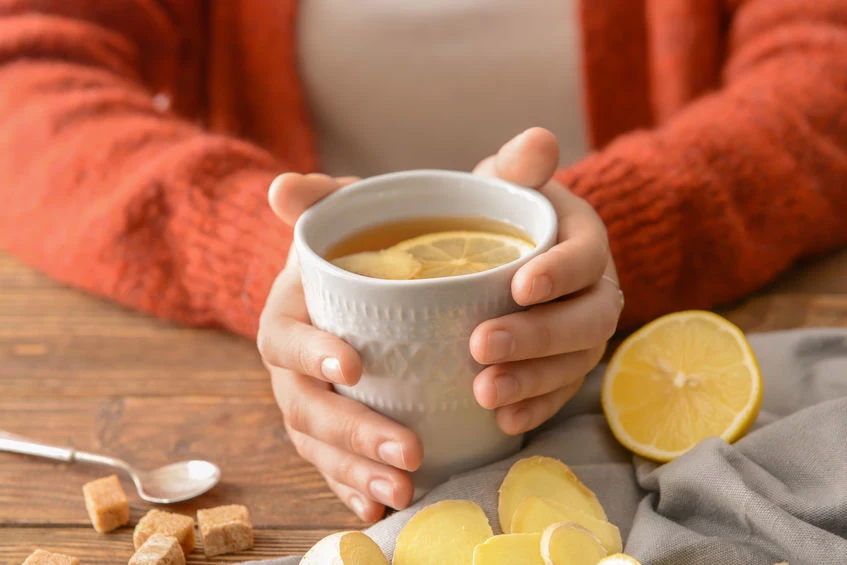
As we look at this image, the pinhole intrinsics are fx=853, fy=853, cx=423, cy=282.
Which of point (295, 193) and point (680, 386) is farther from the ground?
point (295, 193)

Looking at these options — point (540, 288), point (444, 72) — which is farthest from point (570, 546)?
point (444, 72)

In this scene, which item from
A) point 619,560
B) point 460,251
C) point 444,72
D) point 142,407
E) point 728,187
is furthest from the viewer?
point 444,72

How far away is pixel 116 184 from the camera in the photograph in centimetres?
77

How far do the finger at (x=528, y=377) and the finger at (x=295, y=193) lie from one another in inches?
6.1

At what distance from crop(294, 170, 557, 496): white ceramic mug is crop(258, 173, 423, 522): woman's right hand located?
0.04ft

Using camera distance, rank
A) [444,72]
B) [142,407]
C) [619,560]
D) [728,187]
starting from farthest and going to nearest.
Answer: [444,72] < [728,187] < [142,407] < [619,560]

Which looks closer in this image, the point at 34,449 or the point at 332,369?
the point at 332,369

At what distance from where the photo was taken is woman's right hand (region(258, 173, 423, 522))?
1.51 feet

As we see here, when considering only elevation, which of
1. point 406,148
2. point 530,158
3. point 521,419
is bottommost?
point 406,148

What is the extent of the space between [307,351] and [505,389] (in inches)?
4.3

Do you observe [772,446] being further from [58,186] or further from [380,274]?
[58,186]

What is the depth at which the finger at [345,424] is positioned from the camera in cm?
46

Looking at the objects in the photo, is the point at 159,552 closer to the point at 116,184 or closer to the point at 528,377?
the point at 528,377

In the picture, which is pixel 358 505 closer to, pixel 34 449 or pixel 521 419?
pixel 521 419
